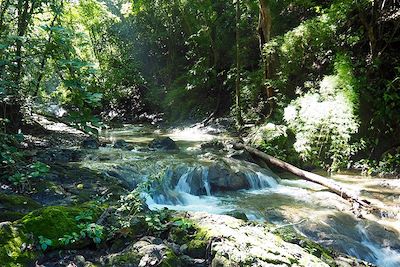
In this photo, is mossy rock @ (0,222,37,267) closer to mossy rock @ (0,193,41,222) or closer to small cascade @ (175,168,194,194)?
mossy rock @ (0,193,41,222)

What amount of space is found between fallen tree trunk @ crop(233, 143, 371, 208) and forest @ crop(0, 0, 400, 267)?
44 mm

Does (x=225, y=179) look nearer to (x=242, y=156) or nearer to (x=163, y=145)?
(x=242, y=156)

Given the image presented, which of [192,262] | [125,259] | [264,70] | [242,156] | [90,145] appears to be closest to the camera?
[125,259]

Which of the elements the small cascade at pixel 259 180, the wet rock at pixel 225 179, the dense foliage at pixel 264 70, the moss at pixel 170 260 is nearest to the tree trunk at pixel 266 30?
the dense foliage at pixel 264 70

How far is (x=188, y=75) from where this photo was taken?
67.8 ft

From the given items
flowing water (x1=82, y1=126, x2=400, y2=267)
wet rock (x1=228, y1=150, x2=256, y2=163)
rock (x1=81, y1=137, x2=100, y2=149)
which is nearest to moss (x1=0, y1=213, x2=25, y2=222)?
flowing water (x1=82, y1=126, x2=400, y2=267)

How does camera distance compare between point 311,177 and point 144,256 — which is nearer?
point 144,256

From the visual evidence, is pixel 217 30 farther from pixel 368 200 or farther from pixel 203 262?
pixel 203 262

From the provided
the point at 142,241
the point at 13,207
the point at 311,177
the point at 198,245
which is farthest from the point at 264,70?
the point at 142,241

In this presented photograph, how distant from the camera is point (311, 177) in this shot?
870 cm

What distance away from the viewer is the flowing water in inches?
237

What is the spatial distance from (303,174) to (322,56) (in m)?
5.04

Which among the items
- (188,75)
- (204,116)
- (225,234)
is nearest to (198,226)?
(225,234)

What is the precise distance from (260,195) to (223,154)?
10.0 feet
